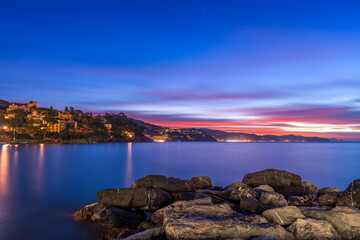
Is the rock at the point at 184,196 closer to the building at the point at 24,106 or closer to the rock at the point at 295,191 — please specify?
the rock at the point at 295,191

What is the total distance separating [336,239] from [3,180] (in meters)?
27.1

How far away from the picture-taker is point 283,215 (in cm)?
956

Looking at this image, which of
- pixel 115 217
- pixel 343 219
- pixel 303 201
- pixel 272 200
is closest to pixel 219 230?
pixel 272 200

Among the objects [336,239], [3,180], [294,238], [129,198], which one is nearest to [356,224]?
[336,239]

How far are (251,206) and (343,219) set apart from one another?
3412 mm

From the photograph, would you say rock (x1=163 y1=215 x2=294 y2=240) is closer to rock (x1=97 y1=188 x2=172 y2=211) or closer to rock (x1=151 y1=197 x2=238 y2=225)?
rock (x1=151 y1=197 x2=238 y2=225)

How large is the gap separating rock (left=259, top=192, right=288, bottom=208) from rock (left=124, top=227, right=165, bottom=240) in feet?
18.2

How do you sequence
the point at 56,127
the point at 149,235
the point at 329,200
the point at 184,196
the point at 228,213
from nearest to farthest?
the point at 149,235 → the point at 228,213 → the point at 329,200 → the point at 184,196 → the point at 56,127

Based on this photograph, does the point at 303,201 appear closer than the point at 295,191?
Yes

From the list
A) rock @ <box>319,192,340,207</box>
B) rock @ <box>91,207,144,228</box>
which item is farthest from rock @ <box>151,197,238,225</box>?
rock @ <box>319,192,340,207</box>

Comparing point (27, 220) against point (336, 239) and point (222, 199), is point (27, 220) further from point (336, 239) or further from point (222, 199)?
point (336, 239)

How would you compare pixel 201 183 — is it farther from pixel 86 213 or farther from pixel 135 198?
pixel 86 213

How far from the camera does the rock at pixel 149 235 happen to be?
8250 millimetres

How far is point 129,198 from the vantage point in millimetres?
12789
